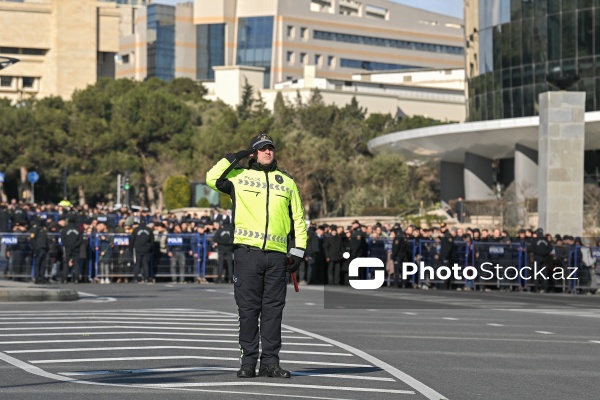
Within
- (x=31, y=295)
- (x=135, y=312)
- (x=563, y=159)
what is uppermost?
(x=563, y=159)

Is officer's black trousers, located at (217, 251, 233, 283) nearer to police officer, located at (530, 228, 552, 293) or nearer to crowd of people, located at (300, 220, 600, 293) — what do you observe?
crowd of people, located at (300, 220, 600, 293)

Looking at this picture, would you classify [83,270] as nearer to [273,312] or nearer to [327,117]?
[273,312]

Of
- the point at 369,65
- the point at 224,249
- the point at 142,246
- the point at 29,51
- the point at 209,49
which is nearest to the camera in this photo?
the point at 142,246

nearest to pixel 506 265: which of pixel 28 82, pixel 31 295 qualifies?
pixel 31 295

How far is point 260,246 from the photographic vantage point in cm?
1129

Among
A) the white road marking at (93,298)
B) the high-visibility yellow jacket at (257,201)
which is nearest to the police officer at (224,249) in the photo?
the white road marking at (93,298)

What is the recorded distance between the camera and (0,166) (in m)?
92.7

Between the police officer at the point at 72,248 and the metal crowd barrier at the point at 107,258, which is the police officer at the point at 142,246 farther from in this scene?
the police officer at the point at 72,248

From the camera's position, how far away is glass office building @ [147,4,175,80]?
161 meters

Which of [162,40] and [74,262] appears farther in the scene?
[162,40]

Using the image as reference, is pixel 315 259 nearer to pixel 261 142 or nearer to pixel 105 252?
pixel 105 252

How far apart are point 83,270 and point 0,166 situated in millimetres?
59349

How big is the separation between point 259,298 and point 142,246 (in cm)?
2414

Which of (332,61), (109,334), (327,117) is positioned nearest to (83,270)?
(109,334)
